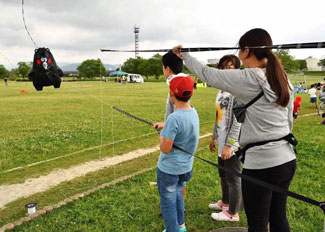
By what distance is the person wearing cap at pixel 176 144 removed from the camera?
7.95 ft

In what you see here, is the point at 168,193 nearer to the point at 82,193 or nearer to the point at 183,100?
the point at 183,100

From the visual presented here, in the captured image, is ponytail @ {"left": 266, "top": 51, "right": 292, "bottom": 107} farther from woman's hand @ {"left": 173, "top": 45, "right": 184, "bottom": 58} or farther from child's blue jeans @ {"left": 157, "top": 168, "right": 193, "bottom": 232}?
child's blue jeans @ {"left": 157, "top": 168, "right": 193, "bottom": 232}

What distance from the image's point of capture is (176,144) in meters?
2.59

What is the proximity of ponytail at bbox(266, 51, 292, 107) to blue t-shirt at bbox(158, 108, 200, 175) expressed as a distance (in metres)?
0.93

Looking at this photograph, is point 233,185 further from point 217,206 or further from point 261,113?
point 261,113

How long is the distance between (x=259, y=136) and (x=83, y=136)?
24.9 feet

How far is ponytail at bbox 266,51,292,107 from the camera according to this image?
1.80 m

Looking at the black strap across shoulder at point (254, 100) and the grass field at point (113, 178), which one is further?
the grass field at point (113, 178)

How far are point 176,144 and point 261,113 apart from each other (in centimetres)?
100

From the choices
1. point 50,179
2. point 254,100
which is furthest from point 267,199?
point 50,179

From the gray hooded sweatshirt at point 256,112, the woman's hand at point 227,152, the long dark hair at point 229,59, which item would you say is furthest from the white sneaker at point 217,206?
the long dark hair at point 229,59

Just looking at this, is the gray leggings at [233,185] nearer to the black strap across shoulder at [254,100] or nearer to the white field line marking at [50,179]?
the black strap across shoulder at [254,100]

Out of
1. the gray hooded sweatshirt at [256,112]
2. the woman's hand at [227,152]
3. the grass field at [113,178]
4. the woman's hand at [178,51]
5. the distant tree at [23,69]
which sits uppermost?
the distant tree at [23,69]

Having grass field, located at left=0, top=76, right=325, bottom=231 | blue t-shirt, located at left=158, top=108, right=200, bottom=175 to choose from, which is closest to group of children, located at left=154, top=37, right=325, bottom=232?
blue t-shirt, located at left=158, top=108, right=200, bottom=175
